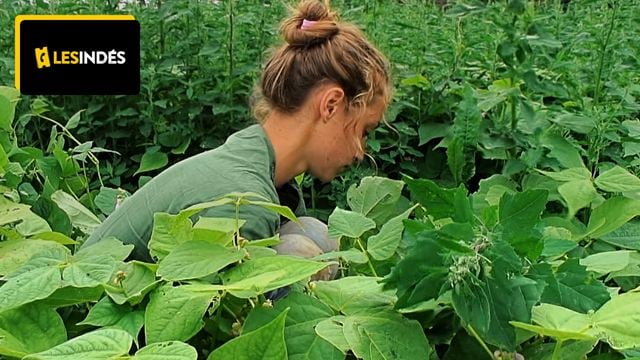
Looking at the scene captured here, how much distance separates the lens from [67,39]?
248cm

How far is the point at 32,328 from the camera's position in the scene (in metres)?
0.88

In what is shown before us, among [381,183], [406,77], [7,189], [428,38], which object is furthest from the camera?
[428,38]

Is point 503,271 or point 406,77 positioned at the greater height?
point 503,271

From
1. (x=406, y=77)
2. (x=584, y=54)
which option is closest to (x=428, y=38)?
(x=406, y=77)

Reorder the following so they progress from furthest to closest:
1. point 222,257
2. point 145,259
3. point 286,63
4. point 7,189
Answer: point 286,63 → point 145,259 → point 7,189 → point 222,257

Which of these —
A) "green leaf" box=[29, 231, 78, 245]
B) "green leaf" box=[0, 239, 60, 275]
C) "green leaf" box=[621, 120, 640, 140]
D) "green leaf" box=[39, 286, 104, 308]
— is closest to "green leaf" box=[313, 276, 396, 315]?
"green leaf" box=[39, 286, 104, 308]

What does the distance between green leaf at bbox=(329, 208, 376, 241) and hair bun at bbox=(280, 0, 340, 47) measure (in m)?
1.25

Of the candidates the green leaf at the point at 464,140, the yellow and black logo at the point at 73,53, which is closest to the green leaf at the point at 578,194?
the green leaf at the point at 464,140

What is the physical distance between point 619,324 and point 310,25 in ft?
5.55

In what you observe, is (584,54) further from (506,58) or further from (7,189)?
(7,189)

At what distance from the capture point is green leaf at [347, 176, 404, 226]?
1410mm

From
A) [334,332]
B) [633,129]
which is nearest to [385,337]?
[334,332]

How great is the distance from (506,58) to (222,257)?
1769mm

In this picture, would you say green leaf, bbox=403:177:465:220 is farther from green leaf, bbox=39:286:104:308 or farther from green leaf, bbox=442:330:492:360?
green leaf, bbox=39:286:104:308
